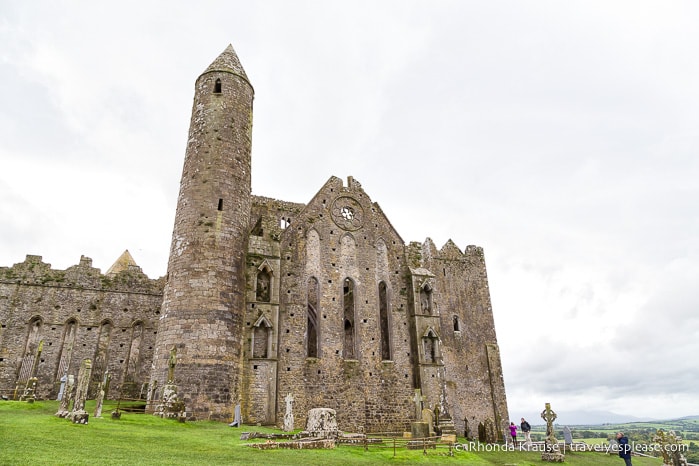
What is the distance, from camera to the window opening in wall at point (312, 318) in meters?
25.4

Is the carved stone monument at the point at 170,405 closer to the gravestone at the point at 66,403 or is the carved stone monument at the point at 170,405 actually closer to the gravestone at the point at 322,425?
the gravestone at the point at 66,403

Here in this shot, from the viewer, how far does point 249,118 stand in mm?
26594

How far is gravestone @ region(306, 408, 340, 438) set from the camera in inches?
651

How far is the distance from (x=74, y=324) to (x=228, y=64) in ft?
63.3

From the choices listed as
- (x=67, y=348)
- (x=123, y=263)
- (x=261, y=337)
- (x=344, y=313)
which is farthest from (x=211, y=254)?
(x=123, y=263)

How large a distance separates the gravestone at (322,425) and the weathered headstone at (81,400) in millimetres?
7270

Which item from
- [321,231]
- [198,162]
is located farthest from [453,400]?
[198,162]

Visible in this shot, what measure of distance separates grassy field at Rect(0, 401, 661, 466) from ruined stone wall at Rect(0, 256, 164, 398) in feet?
37.0

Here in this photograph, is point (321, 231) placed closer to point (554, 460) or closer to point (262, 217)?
point (262, 217)

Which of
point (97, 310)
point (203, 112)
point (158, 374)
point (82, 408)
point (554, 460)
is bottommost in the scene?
point (554, 460)

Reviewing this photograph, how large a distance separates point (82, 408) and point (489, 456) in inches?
610

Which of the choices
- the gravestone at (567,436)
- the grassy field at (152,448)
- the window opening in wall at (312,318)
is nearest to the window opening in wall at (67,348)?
the grassy field at (152,448)

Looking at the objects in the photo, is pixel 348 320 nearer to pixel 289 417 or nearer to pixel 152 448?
pixel 289 417

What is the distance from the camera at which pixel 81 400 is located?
14898 millimetres
